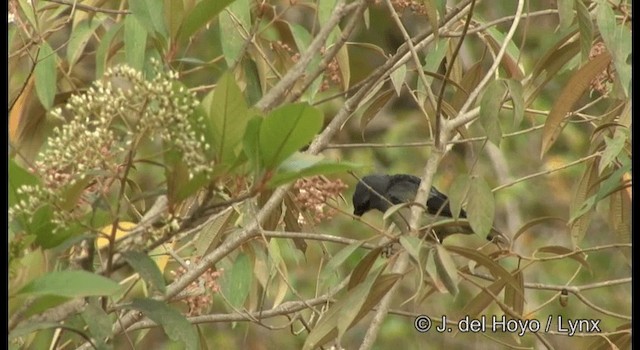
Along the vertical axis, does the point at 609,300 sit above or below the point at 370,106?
below

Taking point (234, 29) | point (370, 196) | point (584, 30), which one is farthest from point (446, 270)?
point (370, 196)

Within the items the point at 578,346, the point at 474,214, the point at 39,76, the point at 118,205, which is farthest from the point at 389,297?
the point at 578,346

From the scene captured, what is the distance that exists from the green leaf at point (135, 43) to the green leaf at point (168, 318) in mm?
530

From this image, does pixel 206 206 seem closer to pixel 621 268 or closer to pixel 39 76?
pixel 39 76

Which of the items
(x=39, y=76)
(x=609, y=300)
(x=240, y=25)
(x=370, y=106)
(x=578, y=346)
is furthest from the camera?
(x=609, y=300)

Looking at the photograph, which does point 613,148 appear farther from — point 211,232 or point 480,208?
point 211,232

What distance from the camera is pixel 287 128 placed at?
47.4 inches

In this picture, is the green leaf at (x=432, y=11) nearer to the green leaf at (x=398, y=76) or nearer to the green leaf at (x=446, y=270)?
the green leaf at (x=398, y=76)

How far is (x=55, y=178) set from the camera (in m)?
1.33

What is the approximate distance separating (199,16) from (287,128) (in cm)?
38

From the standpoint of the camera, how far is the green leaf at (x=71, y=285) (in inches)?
44.4

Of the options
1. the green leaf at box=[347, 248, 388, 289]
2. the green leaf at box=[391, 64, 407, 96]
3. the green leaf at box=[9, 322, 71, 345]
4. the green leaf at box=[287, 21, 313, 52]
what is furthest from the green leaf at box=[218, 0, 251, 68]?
the green leaf at box=[9, 322, 71, 345]

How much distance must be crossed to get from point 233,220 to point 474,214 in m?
0.69
